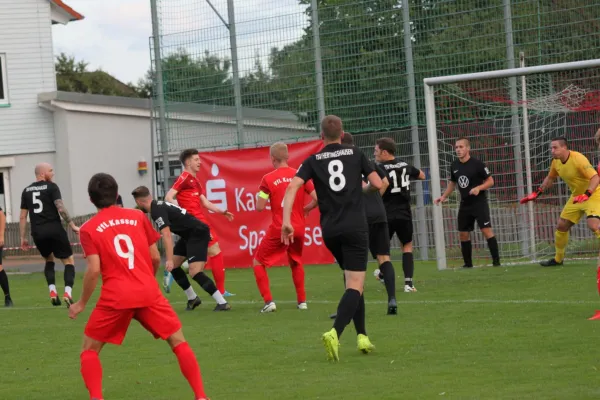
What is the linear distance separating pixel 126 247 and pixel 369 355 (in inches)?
103

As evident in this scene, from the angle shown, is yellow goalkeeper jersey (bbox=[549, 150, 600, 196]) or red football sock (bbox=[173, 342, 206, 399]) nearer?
red football sock (bbox=[173, 342, 206, 399])

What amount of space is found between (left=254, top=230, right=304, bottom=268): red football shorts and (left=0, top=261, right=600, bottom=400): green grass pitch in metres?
0.65

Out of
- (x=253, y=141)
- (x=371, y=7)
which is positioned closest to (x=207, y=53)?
(x=253, y=141)

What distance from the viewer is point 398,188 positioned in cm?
1360

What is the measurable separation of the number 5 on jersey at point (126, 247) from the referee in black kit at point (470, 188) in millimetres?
9992

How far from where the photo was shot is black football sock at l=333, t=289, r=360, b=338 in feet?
27.6

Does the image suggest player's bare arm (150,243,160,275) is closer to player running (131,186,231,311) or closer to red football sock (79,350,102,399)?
red football sock (79,350,102,399)

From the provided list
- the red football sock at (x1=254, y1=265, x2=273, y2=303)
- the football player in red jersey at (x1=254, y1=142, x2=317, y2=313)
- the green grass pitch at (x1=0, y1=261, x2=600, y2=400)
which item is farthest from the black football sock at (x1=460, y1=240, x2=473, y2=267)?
the red football sock at (x1=254, y1=265, x2=273, y2=303)


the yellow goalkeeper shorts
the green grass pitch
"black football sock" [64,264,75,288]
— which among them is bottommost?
the green grass pitch

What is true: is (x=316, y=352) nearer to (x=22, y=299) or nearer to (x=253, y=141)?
(x=22, y=299)

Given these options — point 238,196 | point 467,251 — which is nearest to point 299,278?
point 467,251

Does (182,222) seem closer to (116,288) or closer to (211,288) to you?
(211,288)

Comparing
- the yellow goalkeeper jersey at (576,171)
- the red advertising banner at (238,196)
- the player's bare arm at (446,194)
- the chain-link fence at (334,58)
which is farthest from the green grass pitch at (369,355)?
the red advertising banner at (238,196)

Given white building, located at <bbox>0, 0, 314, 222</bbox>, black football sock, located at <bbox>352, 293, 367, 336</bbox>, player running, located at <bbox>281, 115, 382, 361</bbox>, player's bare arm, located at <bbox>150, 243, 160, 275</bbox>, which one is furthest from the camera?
white building, located at <bbox>0, 0, 314, 222</bbox>
